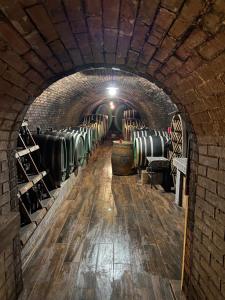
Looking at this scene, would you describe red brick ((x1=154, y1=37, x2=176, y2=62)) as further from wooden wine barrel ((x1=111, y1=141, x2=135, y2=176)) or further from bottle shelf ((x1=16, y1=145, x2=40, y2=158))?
wooden wine barrel ((x1=111, y1=141, x2=135, y2=176))

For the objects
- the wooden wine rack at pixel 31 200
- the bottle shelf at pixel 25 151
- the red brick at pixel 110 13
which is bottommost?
the wooden wine rack at pixel 31 200

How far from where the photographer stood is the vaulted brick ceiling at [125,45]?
4.20ft

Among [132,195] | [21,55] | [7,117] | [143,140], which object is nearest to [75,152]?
[132,195]

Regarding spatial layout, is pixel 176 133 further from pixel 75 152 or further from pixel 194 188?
pixel 194 188

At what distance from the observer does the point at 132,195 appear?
6062 millimetres

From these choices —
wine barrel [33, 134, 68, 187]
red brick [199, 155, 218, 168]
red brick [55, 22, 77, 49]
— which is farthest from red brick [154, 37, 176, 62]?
wine barrel [33, 134, 68, 187]

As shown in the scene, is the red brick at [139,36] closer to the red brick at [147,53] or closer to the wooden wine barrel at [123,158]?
the red brick at [147,53]

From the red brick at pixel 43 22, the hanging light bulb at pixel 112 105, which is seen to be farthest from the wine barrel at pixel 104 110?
the red brick at pixel 43 22

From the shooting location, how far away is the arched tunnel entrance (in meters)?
1.33

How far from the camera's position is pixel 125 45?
190cm

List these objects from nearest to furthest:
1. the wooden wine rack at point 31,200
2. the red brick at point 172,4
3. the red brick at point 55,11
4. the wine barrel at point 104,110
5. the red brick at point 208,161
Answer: the red brick at point 172,4
the red brick at point 55,11
the red brick at point 208,161
the wooden wine rack at point 31,200
the wine barrel at point 104,110

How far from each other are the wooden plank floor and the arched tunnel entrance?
6.9 inches

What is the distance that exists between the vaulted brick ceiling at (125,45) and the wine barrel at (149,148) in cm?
501

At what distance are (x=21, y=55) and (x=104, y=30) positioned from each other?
2.15 ft
